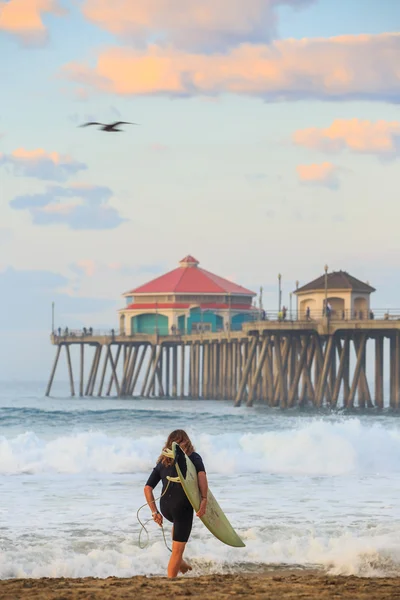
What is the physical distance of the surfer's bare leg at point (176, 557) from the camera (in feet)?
30.6

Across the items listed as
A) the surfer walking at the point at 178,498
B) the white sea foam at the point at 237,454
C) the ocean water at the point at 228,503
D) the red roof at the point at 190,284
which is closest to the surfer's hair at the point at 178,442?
the surfer walking at the point at 178,498

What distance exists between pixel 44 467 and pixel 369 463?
6.17m

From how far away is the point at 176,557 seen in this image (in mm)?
9406

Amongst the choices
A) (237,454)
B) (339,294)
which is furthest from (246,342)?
(237,454)

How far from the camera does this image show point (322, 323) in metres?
47.7

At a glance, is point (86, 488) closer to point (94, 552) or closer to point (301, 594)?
point (94, 552)

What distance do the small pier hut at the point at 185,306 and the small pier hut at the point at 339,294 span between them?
22.8 meters

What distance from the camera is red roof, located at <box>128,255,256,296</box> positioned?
81.8 m

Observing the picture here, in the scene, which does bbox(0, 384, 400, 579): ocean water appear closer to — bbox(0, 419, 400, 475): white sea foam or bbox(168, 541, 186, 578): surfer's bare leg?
bbox(0, 419, 400, 475): white sea foam

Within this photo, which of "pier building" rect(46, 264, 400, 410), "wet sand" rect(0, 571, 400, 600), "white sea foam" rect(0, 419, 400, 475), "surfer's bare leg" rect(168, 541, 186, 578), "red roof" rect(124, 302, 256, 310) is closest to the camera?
"wet sand" rect(0, 571, 400, 600)

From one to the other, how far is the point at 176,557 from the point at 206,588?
17.5 inches

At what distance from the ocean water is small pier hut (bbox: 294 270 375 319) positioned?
24.4 metres

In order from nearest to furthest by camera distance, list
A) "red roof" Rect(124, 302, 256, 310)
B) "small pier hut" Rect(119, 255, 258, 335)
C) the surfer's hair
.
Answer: the surfer's hair → "small pier hut" Rect(119, 255, 258, 335) → "red roof" Rect(124, 302, 256, 310)

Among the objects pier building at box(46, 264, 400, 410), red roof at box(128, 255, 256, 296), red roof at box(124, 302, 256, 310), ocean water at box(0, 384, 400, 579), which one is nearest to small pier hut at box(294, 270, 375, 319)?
pier building at box(46, 264, 400, 410)
